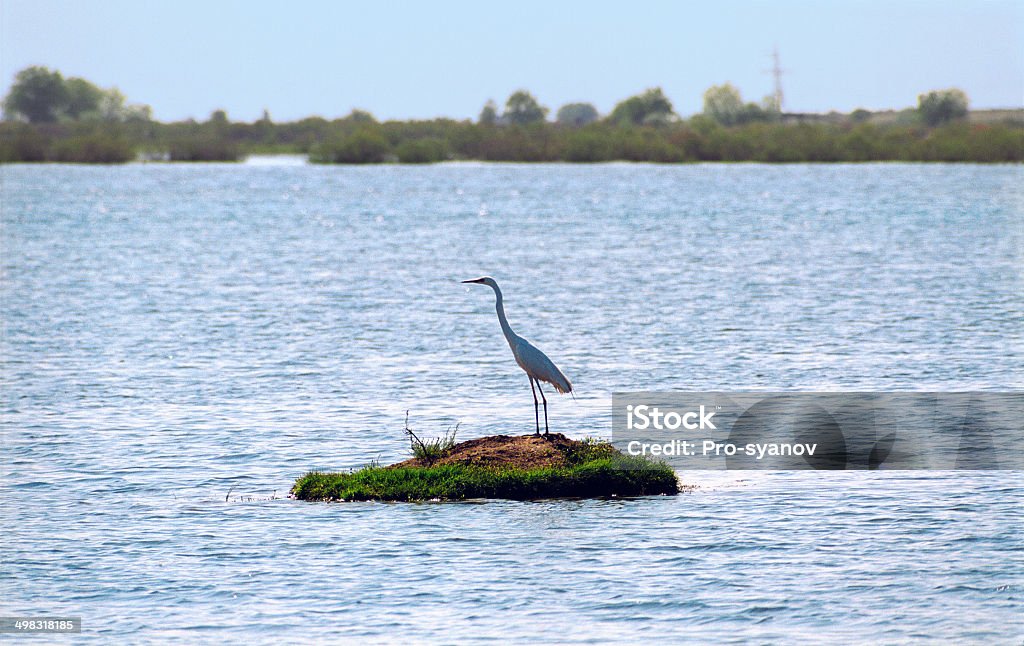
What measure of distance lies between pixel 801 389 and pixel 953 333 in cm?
1239

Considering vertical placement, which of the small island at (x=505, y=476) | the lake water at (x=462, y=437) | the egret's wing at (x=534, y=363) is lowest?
the lake water at (x=462, y=437)

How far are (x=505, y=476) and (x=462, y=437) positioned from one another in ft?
17.1

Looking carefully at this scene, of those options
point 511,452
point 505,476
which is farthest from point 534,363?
point 505,476

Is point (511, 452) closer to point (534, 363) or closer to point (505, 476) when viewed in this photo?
point (505, 476)

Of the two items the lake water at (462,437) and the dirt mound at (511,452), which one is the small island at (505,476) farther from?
the lake water at (462,437)

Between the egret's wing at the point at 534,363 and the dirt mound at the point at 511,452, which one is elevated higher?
the egret's wing at the point at 534,363

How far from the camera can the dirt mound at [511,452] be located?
1888 cm

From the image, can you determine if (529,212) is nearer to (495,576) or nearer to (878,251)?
(878,251)

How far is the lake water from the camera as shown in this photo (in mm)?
15398

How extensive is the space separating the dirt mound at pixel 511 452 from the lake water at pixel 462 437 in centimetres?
64

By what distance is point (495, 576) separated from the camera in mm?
16203

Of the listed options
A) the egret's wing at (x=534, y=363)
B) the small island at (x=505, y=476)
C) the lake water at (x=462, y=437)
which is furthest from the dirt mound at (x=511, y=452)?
the egret's wing at (x=534, y=363)

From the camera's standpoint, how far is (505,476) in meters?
18.6

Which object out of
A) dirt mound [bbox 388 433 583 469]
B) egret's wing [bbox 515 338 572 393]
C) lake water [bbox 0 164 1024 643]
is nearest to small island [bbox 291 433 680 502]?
dirt mound [bbox 388 433 583 469]
